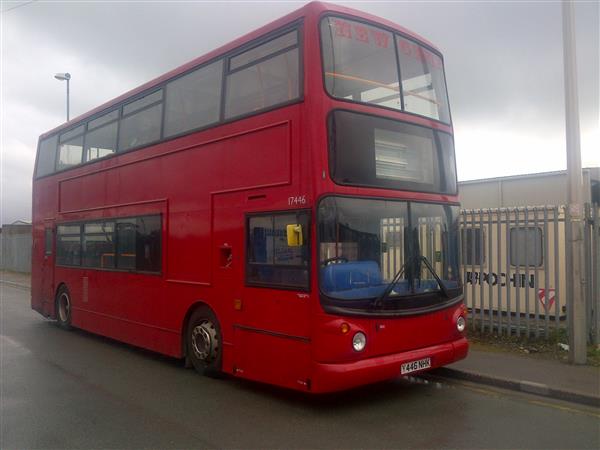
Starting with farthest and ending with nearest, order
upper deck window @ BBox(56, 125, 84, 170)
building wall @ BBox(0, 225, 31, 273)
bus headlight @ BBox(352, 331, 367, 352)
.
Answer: building wall @ BBox(0, 225, 31, 273)
upper deck window @ BBox(56, 125, 84, 170)
bus headlight @ BBox(352, 331, 367, 352)

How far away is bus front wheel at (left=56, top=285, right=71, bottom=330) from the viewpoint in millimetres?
11891

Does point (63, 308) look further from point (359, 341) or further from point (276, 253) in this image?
point (359, 341)

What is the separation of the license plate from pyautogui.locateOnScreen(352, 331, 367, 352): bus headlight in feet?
2.03

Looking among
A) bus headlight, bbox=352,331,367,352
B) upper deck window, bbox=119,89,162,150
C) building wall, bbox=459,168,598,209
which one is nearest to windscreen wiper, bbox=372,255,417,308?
bus headlight, bbox=352,331,367,352

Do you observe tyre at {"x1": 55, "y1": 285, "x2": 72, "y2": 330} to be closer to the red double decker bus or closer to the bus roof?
the red double decker bus

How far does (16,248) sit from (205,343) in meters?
32.6

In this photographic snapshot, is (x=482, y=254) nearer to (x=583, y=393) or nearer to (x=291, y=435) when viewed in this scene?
(x=583, y=393)

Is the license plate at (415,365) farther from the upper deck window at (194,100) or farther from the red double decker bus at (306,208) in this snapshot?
the upper deck window at (194,100)

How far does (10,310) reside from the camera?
1606 centimetres

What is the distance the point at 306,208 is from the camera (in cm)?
575

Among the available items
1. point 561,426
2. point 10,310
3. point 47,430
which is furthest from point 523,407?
point 10,310

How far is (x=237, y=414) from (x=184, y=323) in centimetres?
234

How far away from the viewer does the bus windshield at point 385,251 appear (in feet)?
18.6

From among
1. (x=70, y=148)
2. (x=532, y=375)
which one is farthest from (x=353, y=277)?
(x=70, y=148)
